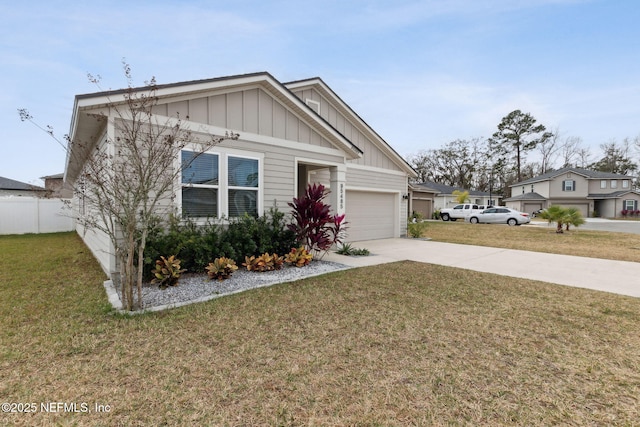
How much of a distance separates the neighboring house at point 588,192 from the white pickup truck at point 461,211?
52.3ft

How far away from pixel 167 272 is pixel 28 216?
1562 cm

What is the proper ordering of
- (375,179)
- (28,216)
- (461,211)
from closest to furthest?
(375,179) → (28,216) → (461,211)

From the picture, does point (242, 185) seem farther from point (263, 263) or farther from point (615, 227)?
point (615, 227)

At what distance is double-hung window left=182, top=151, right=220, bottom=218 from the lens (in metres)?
6.03

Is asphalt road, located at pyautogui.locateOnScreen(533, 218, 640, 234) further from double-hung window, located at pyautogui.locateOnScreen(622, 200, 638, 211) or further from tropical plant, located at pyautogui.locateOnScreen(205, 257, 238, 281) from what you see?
tropical plant, located at pyautogui.locateOnScreen(205, 257, 238, 281)

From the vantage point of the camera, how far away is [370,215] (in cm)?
1239

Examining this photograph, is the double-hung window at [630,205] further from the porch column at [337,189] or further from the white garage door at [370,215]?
the porch column at [337,189]

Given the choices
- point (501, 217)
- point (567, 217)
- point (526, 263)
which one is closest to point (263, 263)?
point (526, 263)

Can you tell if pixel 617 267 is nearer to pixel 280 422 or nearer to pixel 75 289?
pixel 280 422

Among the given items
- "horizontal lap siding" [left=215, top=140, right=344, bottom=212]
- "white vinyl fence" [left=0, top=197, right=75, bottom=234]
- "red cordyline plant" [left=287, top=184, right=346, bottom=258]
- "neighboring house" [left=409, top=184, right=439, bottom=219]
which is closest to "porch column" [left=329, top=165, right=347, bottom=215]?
"horizontal lap siding" [left=215, top=140, right=344, bottom=212]

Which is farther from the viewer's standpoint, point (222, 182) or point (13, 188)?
point (13, 188)

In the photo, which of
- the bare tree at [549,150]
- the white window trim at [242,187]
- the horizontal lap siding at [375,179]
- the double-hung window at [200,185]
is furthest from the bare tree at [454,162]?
the double-hung window at [200,185]

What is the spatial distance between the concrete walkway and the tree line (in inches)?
1574

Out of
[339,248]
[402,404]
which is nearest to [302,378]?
[402,404]
